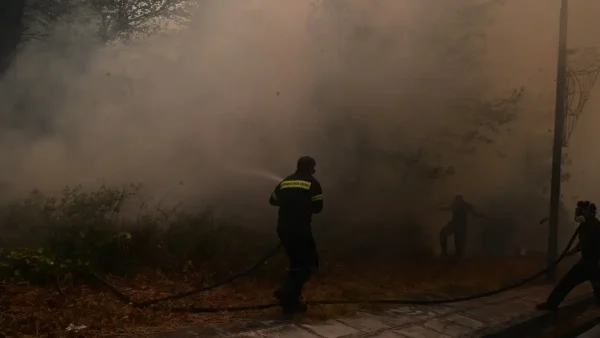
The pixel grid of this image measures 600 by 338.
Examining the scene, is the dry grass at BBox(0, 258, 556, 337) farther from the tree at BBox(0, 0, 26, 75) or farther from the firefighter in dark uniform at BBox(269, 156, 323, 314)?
the tree at BBox(0, 0, 26, 75)

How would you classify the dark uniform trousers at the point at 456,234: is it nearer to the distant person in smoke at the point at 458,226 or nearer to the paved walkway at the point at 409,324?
the distant person in smoke at the point at 458,226

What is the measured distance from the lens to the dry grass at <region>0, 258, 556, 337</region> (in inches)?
142

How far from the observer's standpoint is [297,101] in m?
7.36

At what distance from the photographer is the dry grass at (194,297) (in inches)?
142

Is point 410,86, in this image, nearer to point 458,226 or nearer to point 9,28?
point 458,226

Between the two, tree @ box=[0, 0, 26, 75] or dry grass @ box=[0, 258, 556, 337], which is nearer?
dry grass @ box=[0, 258, 556, 337]

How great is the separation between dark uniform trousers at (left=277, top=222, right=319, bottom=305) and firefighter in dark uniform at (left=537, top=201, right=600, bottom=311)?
264cm

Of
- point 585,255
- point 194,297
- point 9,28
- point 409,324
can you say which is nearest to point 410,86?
point 585,255

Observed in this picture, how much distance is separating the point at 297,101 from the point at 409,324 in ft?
12.7

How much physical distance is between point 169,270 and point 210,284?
16.3 inches

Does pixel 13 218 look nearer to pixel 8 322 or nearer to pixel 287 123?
pixel 8 322

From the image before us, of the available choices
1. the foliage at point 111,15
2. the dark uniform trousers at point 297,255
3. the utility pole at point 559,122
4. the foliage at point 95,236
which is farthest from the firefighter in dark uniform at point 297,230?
the foliage at point 111,15

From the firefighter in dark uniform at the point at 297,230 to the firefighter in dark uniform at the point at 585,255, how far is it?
265 centimetres

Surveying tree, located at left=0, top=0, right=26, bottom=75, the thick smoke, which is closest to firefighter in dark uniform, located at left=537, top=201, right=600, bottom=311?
the thick smoke
